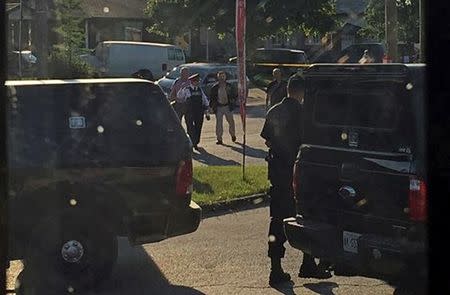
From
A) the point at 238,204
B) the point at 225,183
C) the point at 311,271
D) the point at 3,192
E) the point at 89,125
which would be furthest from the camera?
the point at 225,183

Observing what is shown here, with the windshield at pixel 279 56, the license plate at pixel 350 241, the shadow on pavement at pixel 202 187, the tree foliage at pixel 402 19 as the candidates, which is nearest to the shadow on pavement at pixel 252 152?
the shadow on pavement at pixel 202 187

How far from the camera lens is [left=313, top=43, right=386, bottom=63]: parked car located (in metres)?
39.1

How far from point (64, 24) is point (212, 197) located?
1122 inches

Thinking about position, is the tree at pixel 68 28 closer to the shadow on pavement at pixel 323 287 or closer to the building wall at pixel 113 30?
the building wall at pixel 113 30

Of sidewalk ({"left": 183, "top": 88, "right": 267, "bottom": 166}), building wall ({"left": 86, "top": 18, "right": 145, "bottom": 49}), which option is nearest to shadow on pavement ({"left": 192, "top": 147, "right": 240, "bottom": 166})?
sidewalk ({"left": 183, "top": 88, "right": 267, "bottom": 166})

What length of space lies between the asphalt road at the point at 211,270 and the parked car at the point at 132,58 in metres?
32.7

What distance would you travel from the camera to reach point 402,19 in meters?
43.0

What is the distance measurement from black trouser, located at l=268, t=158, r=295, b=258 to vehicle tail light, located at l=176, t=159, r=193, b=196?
776mm

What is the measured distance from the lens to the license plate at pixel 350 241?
6516 millimetres

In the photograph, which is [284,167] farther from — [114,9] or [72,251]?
[114,9]

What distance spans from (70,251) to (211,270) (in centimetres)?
148

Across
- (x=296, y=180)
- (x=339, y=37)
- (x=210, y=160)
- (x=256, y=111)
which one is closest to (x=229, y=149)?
(x=210, y=160)

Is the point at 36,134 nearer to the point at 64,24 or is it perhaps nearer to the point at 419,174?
the point at 419,174

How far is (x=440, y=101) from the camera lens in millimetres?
6578
